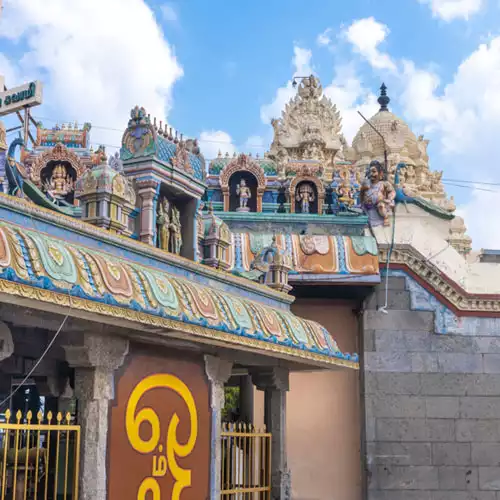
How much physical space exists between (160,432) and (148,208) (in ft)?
10.7

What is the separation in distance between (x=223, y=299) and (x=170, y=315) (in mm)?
1919

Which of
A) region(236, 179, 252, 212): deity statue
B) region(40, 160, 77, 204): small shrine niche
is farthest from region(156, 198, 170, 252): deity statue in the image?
region(236, 179, 252, 212): deity statue

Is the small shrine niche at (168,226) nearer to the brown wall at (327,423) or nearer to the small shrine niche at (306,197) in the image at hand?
the brown wall at (327,423)

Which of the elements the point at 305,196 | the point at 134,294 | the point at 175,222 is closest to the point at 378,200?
the point at 305,196

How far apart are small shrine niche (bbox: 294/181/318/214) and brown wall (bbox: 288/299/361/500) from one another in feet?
10.9

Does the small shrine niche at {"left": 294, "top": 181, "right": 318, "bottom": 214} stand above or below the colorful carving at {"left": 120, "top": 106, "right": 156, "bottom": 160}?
above

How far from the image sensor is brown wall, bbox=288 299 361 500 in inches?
774

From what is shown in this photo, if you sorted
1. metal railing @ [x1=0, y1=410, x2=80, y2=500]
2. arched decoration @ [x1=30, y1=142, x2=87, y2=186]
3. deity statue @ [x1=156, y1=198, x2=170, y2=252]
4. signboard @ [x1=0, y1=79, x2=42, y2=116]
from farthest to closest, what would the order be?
arched decoration @ [x1=30, y1=142, x2=87, y2=186], deity statue @ [x1=156, y1=198, x2=170, y2=252], signboard @ [x1=0, y1=79, x2=42, y2=116], metal railing @ [x1=0, y1=410, x2=80, y2=500]

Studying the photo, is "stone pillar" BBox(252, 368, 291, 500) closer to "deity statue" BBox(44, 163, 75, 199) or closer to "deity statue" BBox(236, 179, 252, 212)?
"deity statue" BBox(236, 179, 252, 212)

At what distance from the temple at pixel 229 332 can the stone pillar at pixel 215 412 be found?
43mm

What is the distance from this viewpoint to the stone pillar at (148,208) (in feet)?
39.8

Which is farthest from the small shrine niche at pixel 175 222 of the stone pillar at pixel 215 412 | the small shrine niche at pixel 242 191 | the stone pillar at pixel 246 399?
the small shrine niche at pixel 242 191

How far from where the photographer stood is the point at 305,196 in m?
22.5

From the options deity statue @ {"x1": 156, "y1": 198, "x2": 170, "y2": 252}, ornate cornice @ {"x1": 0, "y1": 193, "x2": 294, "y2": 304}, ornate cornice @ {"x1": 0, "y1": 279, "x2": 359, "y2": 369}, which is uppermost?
deity statue @ {"x1": 156, "y1": 198, "x2": 170, "y2": 252}
